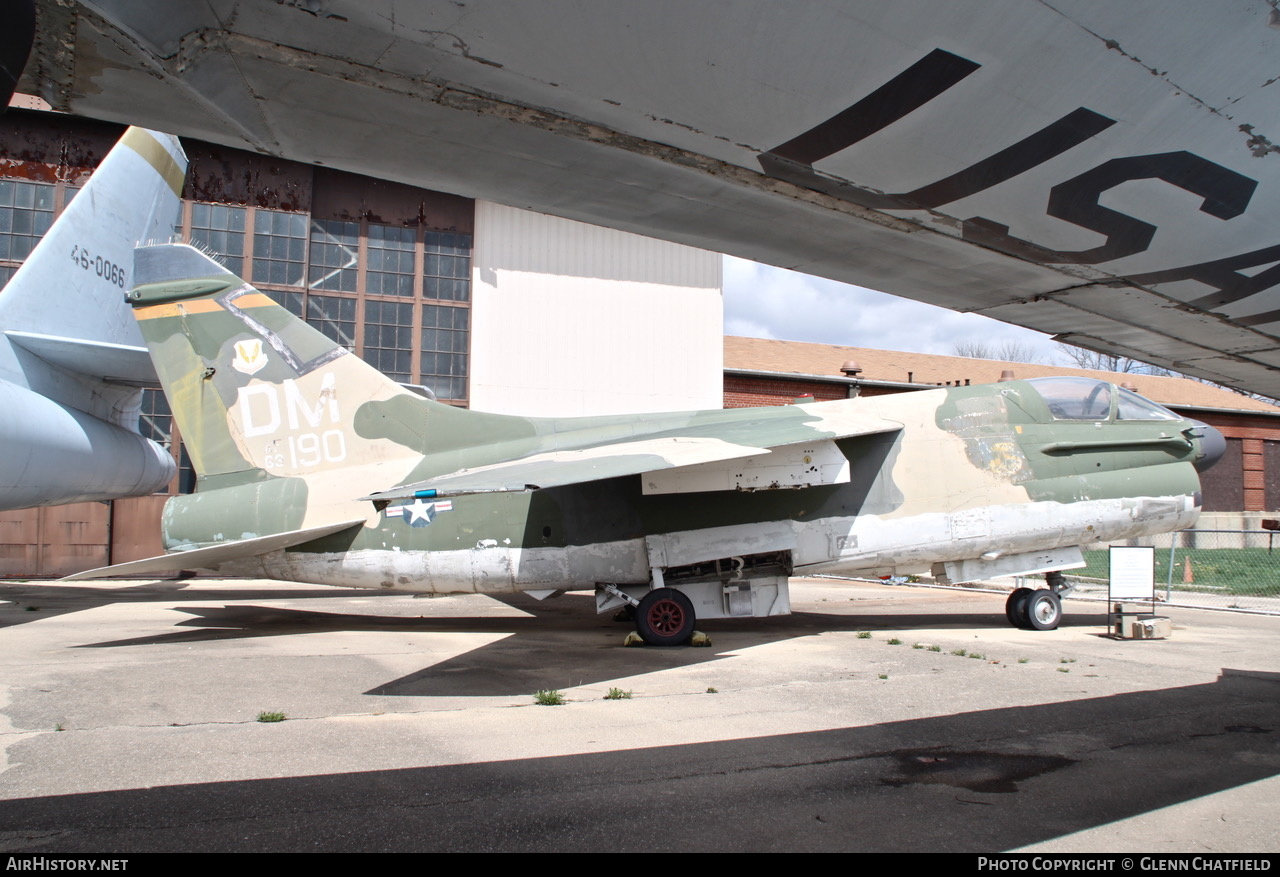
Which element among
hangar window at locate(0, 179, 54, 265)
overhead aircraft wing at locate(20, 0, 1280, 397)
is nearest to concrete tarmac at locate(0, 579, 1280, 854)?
overhead aircraft wing at locate(20, 0, 1280, 397)

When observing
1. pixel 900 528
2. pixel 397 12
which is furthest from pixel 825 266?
pixel 900 528

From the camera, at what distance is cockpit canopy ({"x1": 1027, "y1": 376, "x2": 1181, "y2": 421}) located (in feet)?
35.8

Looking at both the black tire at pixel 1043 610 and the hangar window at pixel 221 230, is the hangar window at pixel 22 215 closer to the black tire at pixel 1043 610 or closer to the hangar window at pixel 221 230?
the hangar window at pixel 221 230

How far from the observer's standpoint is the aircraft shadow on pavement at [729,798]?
381 cm

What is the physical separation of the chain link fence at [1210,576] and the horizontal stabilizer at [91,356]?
1498 cm

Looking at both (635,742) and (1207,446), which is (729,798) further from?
(1207,446)

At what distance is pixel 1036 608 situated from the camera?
37.1 feet

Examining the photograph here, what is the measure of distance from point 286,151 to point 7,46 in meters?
1.35

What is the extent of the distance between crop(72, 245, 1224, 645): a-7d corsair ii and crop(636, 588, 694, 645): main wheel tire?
28 millimetres

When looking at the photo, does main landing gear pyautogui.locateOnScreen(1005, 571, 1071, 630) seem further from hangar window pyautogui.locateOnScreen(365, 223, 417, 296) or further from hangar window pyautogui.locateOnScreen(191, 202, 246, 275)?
hangar window pyautogui.locateOnScreen(191, 202, 246, 275)

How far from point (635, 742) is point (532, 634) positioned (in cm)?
554

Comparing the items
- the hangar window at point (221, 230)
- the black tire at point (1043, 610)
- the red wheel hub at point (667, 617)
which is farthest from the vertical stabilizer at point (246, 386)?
the hangar window at point (221, 230)

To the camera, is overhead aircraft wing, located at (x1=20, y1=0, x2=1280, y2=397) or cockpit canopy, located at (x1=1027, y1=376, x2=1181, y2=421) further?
cockpit canopy, located at (x1=1027, y1=376, x2=1181, y2=421)

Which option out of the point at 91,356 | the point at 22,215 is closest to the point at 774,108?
the point at 91,356
